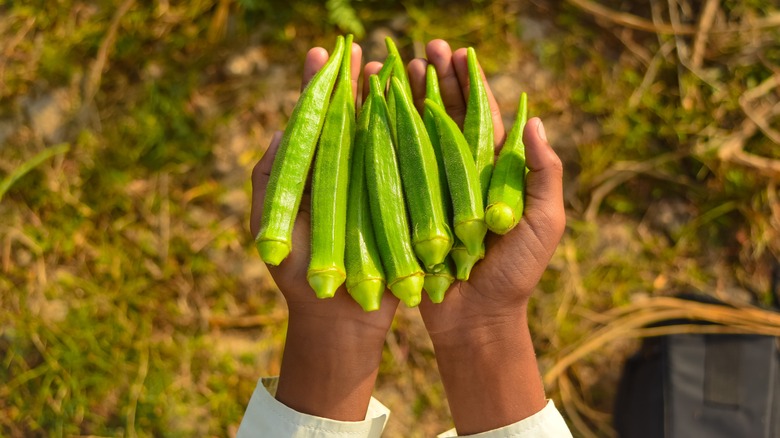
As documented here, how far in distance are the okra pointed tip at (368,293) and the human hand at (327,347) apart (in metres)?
0.12

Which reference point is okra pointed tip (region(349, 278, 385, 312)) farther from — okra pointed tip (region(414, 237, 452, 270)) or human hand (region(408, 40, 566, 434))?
human hand (region(408, 40, 566, 434))

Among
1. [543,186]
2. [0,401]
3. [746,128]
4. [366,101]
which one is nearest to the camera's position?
[543,186]

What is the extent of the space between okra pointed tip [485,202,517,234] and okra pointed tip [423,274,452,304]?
11.3 inches

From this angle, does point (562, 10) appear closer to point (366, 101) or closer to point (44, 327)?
point (366, 101)

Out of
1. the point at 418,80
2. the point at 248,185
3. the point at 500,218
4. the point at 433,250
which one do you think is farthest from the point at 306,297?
the point at 248,185

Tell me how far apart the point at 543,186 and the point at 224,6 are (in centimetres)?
233

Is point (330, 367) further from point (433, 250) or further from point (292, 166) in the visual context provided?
point (292, 166)

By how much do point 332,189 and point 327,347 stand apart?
0.62 meters

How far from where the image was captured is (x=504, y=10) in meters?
3.98

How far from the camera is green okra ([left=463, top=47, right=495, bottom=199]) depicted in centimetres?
278

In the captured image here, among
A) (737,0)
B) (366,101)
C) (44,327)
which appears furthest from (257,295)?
(737,0)

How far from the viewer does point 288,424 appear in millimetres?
2506

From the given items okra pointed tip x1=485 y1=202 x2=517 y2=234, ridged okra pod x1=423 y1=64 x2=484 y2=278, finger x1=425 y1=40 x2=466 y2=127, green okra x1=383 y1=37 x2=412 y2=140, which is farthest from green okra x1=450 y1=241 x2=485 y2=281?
finger x1=425 y1=40 x2=466 y2=127

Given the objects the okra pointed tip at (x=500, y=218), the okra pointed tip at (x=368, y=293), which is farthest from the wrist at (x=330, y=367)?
the okra pointed tip at (x=500, y=218)
